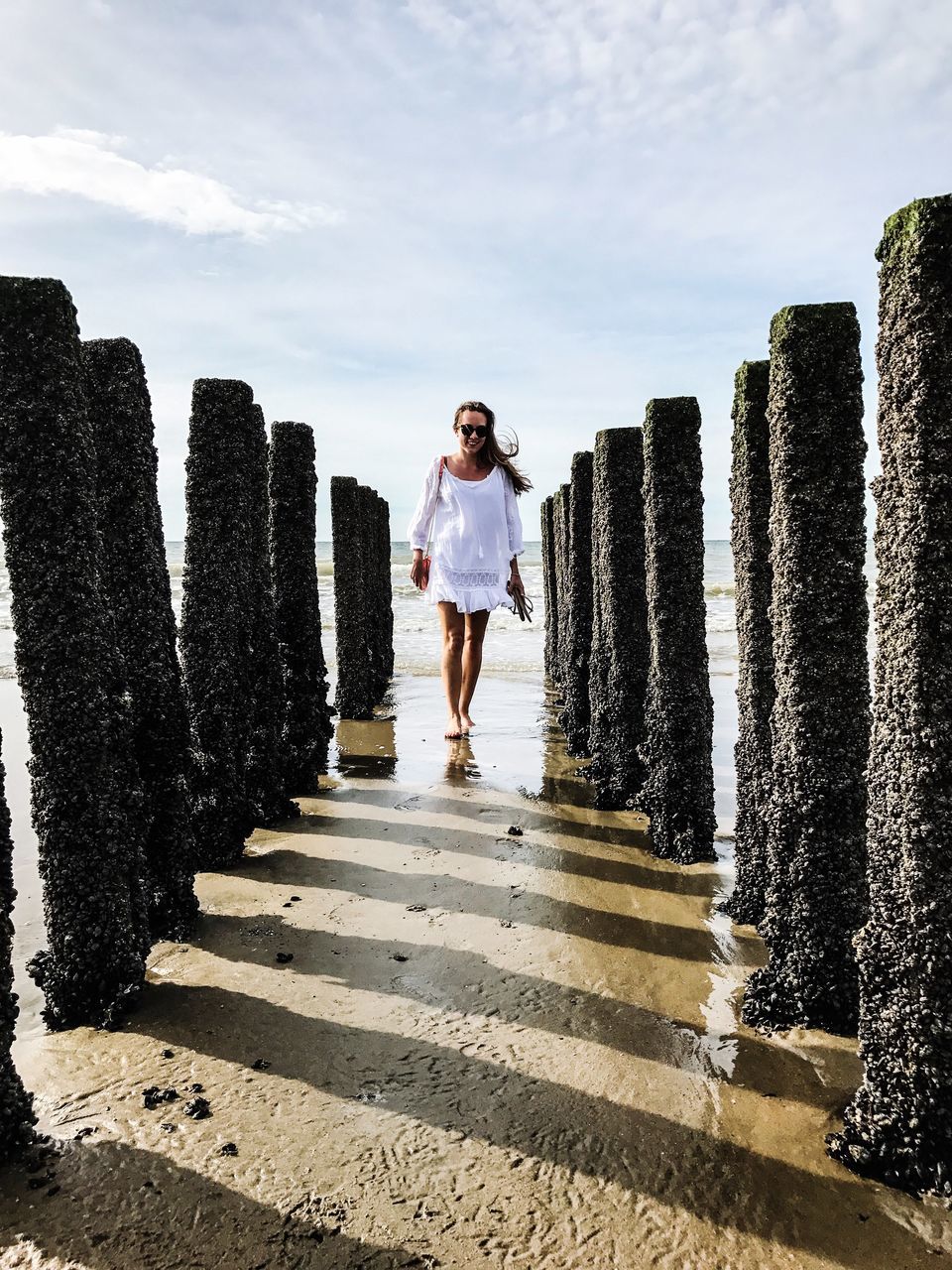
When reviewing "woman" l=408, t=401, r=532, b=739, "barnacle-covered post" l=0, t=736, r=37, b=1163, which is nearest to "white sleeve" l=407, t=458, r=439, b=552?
"woman" l=408, t=401, r=532, b=739

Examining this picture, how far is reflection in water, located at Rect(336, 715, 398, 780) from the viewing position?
8.52m

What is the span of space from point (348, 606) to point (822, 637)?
836 centimetres

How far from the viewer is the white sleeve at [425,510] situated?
8.98m

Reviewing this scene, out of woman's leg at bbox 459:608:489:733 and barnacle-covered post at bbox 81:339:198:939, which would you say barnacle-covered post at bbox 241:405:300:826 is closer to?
barnacle-covered post at bbox 81:339:198:939

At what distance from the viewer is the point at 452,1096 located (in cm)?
319

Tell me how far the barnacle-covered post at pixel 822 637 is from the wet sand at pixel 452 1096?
42 cm

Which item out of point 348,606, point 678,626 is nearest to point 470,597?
point 348,606

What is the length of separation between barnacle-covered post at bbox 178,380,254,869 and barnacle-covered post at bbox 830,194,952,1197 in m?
3.99

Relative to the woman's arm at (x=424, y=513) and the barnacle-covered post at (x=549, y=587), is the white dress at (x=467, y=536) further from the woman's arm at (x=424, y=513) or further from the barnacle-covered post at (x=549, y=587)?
the barnacle-covered post at (x=549, y=587)

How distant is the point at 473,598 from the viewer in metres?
8.97

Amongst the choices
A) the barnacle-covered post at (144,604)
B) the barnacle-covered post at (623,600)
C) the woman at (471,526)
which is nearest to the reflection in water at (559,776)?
the barnacle-covered post at (623,600)

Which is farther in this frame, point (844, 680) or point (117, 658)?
point (117, 658)

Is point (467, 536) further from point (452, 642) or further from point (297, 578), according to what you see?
point (297, 578)

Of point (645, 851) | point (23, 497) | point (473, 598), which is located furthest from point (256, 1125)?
point (473, 598)
